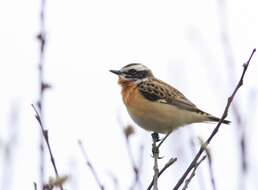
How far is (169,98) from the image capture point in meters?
8.04

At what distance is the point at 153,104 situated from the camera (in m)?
7.86

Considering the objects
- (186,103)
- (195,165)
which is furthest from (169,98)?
(195,165)

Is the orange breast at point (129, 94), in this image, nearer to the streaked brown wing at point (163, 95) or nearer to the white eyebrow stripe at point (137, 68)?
the streaked brown wing at point (163, 95)

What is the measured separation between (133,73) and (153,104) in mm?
830

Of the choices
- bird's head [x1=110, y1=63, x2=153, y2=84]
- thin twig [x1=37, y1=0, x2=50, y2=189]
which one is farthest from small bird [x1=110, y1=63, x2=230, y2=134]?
thin twig [x1=37, y1=0, x2=50, y2=189]

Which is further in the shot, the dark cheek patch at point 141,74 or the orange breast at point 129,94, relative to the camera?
the dark cheek patch at point 141,74

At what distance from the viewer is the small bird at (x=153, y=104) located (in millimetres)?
7516

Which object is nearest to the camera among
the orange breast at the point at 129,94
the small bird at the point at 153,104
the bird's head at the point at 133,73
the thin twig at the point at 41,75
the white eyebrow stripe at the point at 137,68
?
the thin twig at the point at 41,75

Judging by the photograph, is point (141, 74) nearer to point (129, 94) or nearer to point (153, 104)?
point (129, 94)

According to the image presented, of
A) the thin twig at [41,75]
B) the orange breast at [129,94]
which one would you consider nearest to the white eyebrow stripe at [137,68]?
the orange breast at [129,94]

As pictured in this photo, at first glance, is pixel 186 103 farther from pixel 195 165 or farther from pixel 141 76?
pixel 195 165

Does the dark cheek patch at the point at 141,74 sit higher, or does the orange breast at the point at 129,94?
the dark cheek patch at the point at 141,74

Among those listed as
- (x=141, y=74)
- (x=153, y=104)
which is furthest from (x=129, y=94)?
(x=141, y=74)

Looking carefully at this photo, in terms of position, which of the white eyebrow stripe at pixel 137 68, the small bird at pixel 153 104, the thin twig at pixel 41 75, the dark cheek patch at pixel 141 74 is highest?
the thin twig at pixel 41 75
